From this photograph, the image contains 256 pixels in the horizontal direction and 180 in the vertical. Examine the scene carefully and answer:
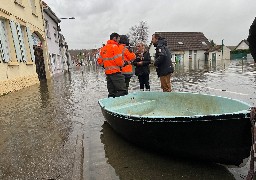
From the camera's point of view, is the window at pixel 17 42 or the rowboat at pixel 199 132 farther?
the window at pixel 17 42

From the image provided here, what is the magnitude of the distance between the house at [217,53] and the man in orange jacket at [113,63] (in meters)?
54.9

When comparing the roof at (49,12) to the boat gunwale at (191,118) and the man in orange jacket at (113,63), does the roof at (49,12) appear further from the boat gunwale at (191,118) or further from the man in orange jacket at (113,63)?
the boat gunwale at (191,118)

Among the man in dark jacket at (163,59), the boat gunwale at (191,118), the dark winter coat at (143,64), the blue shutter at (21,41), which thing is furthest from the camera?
the blue shutter at (21,41)

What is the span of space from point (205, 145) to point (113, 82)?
3.51 meters

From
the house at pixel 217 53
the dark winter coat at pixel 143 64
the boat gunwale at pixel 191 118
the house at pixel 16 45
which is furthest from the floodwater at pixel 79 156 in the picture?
the house at pixel 217 53

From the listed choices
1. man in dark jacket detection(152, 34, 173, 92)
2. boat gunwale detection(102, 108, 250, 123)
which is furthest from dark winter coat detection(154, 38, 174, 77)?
boat gunwale detection(102, 108, 250, 123)

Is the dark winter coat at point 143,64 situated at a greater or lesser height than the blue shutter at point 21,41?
lesser

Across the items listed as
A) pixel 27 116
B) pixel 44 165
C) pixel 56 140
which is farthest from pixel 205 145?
pixel 27 116

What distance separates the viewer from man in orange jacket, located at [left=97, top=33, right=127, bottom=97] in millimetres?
6090

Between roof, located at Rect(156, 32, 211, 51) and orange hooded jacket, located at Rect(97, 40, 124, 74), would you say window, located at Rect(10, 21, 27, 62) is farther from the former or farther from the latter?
roof, located at Rect(156, 32, 211, 51)

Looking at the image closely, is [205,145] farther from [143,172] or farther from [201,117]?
[143,172]

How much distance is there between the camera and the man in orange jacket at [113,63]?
240 inches

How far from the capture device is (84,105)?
844 centimetres

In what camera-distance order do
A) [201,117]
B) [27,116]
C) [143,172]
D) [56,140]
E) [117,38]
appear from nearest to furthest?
[201,117] → [143,172] → [56,140] → [117,38] → [27,116]
